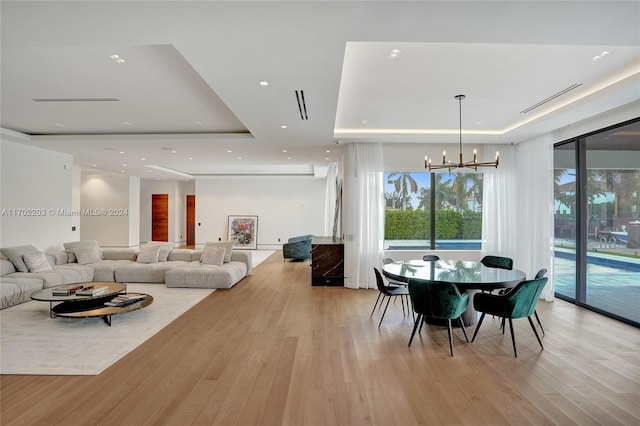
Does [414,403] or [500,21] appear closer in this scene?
[500,21]

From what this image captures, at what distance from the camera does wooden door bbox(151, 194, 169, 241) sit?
1392 centimetres

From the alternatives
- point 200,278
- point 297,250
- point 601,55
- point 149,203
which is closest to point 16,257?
point 200,278

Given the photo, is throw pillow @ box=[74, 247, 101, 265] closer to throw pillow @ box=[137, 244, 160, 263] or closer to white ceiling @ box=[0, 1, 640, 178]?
throw pillow @ box=[137, 244, 160, 263]

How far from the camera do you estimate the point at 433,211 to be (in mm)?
7137

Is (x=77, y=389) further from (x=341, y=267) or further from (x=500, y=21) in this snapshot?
(x=341, y=267)

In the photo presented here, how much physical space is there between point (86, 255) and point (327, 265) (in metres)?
5.26

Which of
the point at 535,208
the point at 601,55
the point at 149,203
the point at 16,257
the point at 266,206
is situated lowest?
the point at 16,257

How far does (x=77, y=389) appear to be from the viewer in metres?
2.77

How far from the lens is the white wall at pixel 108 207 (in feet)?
38.6

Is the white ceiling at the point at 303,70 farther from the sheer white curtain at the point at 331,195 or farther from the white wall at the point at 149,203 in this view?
the white wall at the point at 149,203

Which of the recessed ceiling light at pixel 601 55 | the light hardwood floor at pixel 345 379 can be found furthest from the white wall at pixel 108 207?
the recessed ceiling light at pixel 601 55

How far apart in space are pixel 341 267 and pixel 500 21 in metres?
5.27

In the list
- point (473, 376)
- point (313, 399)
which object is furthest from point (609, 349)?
point (313, 399)

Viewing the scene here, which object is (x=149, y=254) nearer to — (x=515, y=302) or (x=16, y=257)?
(x=16, y=257)
